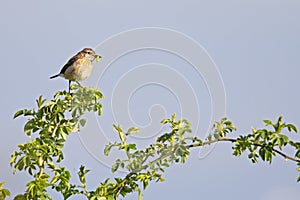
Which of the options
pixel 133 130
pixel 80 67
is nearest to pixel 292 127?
pixel 133 130

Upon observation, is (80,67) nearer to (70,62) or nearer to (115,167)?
(70,62)

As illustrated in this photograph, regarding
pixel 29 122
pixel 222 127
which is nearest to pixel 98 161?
pixel 29 122

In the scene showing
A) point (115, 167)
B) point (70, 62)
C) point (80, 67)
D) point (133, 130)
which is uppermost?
point (70, 62)

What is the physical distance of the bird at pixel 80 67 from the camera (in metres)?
4.44

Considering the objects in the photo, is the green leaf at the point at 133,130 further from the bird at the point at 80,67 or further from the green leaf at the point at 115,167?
the bird at the point at 80,67

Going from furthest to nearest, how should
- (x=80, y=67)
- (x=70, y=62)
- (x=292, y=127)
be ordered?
(x=70, y=62), (x=80, y=67), (x=292, y=127)

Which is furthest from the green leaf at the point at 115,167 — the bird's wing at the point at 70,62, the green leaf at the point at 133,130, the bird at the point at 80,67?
the bird's wing at the point at 70,62

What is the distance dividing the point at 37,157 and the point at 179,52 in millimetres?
841

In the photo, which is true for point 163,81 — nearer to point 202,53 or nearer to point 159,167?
point 202,53

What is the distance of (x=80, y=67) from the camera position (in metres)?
4.46

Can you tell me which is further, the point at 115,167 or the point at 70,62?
the point at 70,62

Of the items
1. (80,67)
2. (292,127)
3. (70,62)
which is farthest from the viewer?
(70,62)

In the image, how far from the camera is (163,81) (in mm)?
2627

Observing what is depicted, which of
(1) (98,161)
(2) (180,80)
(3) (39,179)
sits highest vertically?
(2) (180,80)
